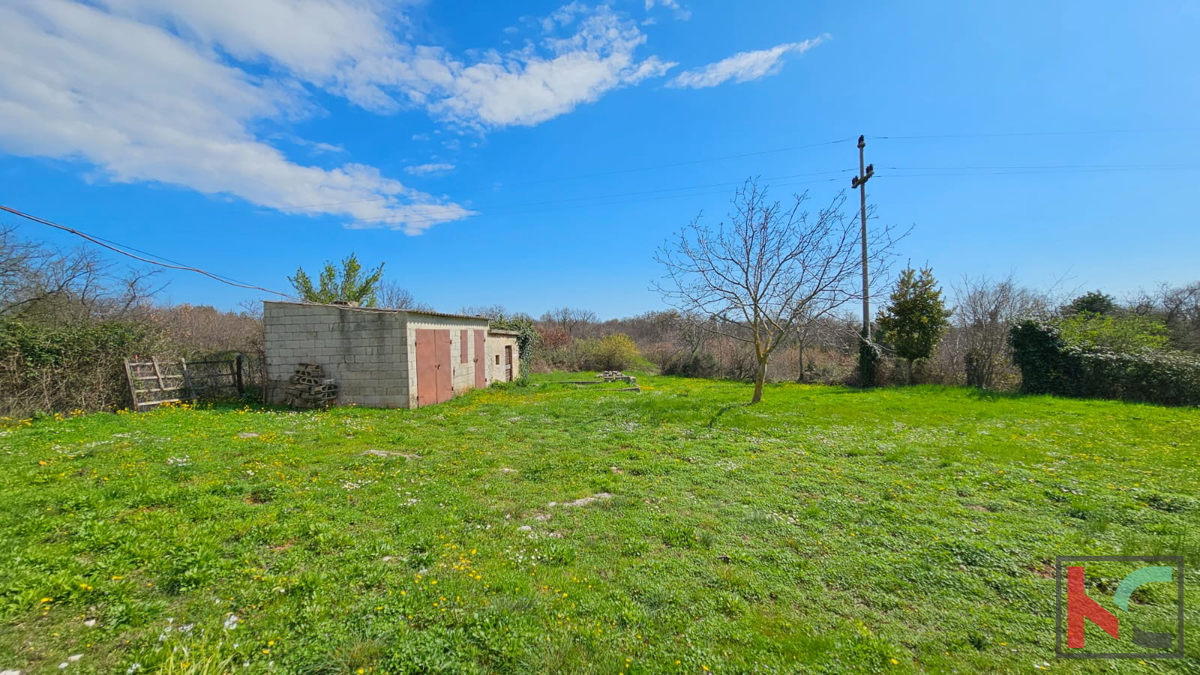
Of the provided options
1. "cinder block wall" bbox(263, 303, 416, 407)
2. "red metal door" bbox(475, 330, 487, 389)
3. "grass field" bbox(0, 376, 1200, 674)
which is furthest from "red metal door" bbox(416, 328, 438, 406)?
"grass field" bbox(0, 376, 1200, 674)

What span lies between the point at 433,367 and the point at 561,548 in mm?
9985

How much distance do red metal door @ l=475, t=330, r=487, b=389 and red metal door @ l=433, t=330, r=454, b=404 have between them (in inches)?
84.1

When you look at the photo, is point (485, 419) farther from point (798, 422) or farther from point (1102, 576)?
point (1102, 576)

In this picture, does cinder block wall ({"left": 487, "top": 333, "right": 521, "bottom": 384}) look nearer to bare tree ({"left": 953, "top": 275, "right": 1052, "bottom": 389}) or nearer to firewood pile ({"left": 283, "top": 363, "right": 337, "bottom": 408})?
firewood pile ({"left": 283, "top": 363, "right": 337, "bottom": 408})

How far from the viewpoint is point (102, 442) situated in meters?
6.59

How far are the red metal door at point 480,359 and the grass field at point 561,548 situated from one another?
324 inches

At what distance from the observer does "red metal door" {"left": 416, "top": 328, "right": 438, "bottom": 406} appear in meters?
11.8

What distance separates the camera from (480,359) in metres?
16.1

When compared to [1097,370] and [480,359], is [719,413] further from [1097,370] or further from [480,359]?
[1097,370]

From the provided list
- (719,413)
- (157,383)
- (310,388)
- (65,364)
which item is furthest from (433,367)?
(719,413)

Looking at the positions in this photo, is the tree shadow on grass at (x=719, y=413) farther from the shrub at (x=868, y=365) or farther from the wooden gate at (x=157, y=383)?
the wooden gate at (x=157, y=383)

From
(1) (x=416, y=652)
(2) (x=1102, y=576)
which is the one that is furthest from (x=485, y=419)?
(2) (x=1102, y=576)

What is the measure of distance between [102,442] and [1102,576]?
12167mm

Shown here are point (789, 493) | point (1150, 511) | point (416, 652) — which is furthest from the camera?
point (789, 493)
